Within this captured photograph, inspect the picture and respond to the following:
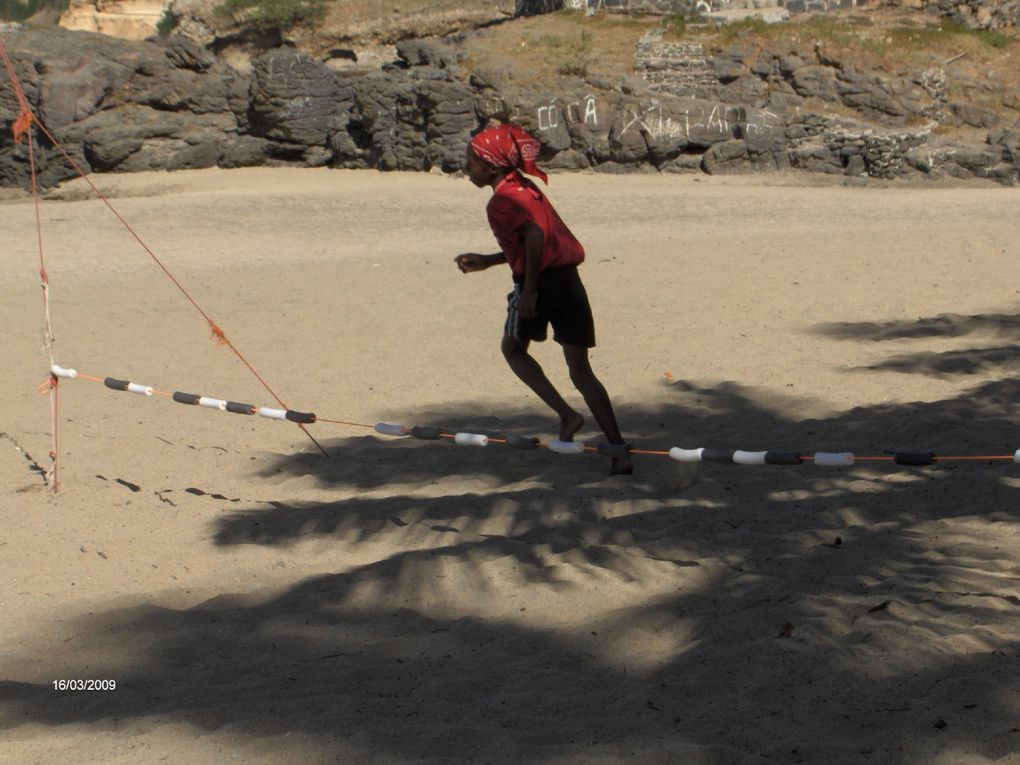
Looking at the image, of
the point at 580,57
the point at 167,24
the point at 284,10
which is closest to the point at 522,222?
the point at 580,57

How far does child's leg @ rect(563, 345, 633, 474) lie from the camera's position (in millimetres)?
5926

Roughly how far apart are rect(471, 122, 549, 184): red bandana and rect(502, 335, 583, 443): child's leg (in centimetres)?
90

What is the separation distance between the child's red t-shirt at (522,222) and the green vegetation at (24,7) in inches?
1934

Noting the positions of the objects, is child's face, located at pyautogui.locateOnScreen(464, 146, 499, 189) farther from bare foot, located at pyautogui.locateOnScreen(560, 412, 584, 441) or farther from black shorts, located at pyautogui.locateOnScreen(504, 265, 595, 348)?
bare foot, located at pyautogui.locateOnScreen(560, 412, 584, 441)

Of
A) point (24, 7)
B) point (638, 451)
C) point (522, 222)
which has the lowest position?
→ point (638, 451)

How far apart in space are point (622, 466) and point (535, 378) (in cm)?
66

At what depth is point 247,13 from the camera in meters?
38.7

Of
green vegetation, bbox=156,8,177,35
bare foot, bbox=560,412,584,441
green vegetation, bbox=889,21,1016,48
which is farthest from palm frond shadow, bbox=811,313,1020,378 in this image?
green vegetation, bbox=156,8,177,35

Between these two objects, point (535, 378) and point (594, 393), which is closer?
point (594, 393)

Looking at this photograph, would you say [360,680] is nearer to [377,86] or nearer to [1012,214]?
[1012,214]

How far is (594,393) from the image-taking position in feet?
19.6
